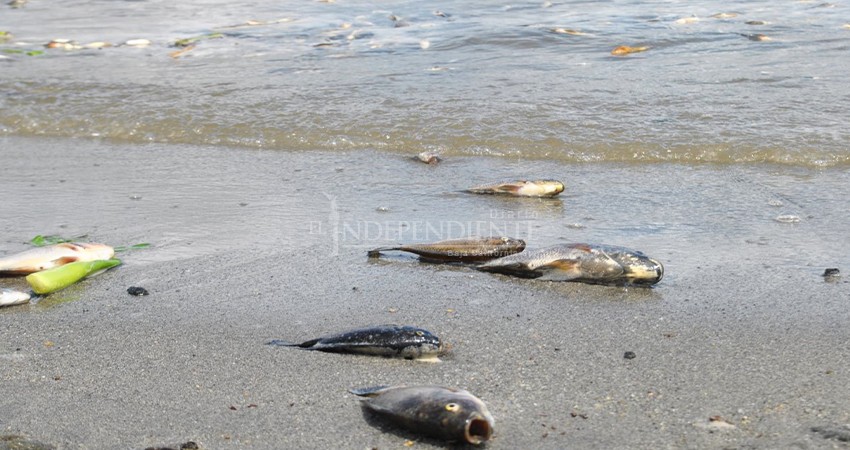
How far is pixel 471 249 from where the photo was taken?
418cm

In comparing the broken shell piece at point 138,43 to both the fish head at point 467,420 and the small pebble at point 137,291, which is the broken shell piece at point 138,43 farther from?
the fish head at point 467,420

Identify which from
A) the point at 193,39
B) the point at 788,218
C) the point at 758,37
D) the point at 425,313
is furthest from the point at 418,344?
the point at 193,39

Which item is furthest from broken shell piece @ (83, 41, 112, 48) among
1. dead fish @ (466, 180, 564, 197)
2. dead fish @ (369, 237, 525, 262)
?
dead fish @ (369, 237, 525, 262)

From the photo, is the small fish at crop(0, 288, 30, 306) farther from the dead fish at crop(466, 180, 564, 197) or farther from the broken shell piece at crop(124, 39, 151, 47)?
the broken shell piece at crop(124, 39, 151, 47)

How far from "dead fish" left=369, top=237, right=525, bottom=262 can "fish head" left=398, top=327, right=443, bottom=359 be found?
1001 millimetres

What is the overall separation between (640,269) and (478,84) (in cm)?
438

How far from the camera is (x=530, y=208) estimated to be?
200 inches

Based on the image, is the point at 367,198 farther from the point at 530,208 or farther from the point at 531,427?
the point at 531,427

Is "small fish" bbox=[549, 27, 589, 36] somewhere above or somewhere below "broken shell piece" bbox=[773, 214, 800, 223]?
above

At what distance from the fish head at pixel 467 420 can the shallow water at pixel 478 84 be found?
12.6 ft

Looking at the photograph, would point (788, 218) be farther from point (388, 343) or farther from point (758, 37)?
point (758, 37)

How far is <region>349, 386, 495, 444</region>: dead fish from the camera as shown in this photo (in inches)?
100

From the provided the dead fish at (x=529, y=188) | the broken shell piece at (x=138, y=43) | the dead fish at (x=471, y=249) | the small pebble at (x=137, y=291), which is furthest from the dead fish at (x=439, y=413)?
the broken shell piece at (x=138, y=43)

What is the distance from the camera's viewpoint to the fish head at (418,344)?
3.17m
